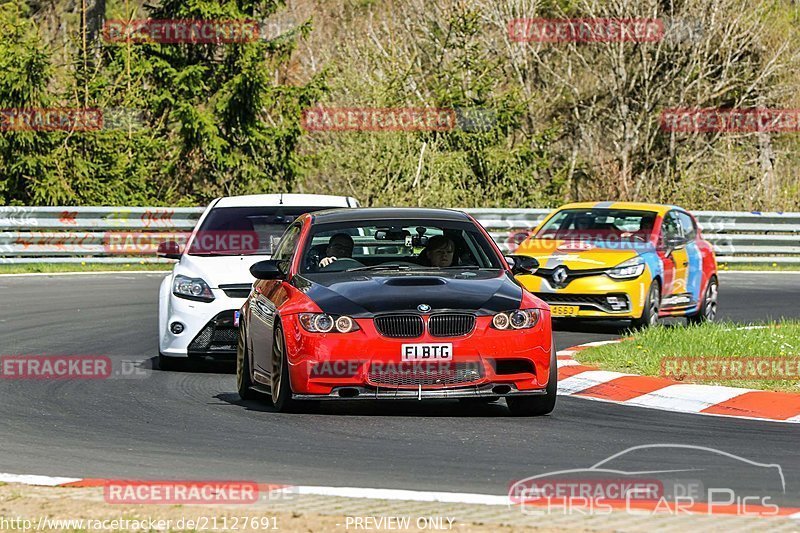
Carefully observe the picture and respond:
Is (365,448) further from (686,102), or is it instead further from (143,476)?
(686,102)

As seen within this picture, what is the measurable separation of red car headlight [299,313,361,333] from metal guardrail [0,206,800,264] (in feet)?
49.9

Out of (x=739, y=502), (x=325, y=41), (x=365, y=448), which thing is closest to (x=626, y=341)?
(x=365, y=448)

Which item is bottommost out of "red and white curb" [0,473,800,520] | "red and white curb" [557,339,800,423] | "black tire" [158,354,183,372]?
"black tire" [158,354,183,372]

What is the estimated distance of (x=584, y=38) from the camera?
1596 inches

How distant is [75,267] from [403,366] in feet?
58.1

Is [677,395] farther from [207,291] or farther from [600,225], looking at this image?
[600,225]

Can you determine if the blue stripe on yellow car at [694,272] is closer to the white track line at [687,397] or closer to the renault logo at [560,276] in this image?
the renault logo at [560,276]

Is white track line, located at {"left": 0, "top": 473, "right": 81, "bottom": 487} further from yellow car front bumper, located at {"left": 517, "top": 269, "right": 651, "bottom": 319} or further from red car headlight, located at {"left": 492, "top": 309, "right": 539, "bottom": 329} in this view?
yellow car front bumper, located at {"left": 517, "top": 269, "right": 651, "bottom": 319}

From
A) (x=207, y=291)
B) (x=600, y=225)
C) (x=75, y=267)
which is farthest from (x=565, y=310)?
(x=75, y=267)

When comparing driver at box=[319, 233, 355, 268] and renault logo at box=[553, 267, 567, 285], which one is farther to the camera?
renault logo at box=[553, 267, 567, 285]

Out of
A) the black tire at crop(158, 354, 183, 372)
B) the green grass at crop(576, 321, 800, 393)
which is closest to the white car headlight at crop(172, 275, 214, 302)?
the black tire at crop(158, 354, 183, 372)

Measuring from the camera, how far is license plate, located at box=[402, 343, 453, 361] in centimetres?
985

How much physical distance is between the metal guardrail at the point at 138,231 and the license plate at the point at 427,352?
50.1 ft

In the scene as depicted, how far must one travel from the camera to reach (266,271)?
434 inches
